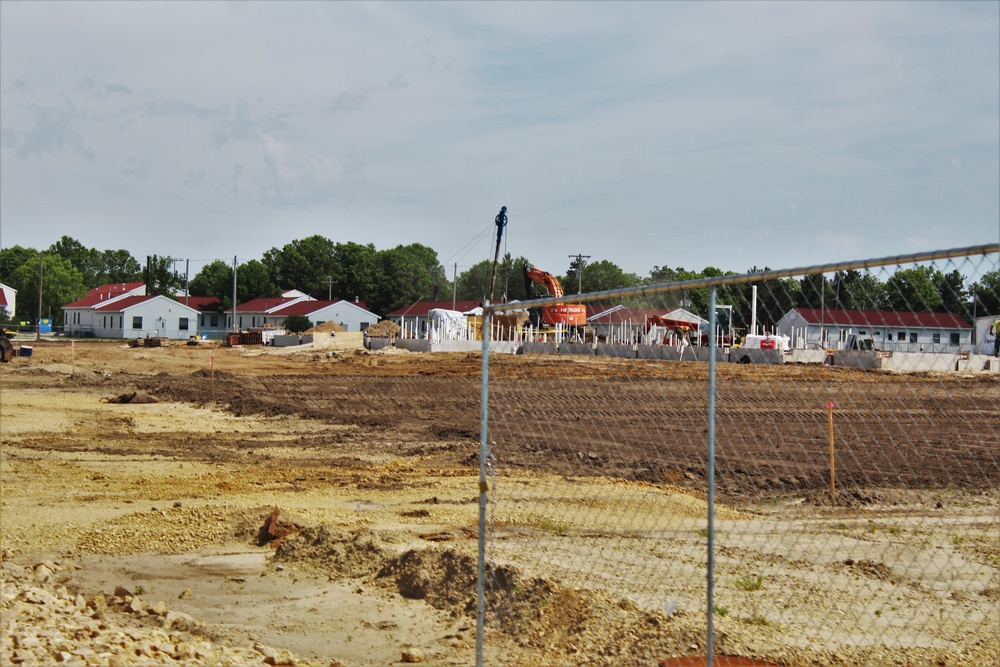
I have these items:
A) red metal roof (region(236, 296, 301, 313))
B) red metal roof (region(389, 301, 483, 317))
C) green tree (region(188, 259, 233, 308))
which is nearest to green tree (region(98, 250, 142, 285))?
green tree (region(188, 259, 233, 308))

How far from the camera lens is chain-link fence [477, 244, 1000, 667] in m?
5.30

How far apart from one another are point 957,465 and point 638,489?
6.70m

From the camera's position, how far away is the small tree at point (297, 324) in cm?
8144

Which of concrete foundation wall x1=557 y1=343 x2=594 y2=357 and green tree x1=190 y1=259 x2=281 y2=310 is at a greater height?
green tree x1=190 y1=259 x2=281 y2=310

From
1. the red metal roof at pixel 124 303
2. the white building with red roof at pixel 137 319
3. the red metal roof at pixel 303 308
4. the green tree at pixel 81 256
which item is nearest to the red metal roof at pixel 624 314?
the red metal roof at pixel 303 308

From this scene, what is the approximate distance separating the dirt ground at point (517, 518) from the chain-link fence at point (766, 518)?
48 mm

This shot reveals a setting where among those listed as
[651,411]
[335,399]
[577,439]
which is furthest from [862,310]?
[335,399]

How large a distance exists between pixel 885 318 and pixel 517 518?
744cm

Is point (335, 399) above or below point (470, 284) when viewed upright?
below

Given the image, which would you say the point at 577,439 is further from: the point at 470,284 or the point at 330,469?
the point at 470,284

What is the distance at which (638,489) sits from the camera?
45.7 ft

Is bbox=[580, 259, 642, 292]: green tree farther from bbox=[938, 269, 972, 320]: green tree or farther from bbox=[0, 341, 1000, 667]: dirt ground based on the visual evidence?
bbox=[938, 269, 972, 320]: green tree

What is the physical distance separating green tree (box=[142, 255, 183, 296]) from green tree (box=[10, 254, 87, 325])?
1841cm

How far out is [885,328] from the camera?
5250 millimetres
